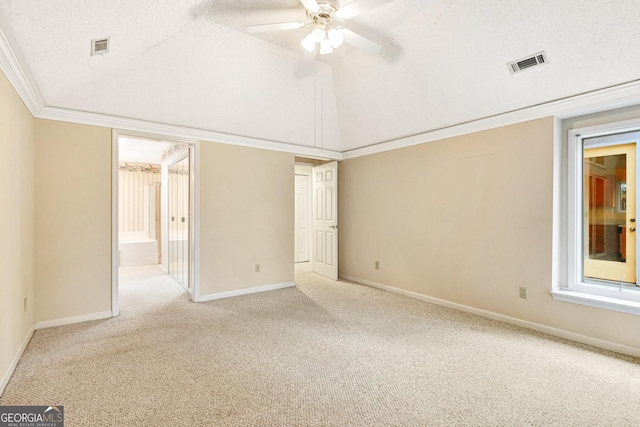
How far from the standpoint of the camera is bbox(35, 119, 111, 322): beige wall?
121 inches

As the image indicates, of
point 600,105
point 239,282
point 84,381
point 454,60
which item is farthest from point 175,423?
point 600,105

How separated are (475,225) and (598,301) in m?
1.25

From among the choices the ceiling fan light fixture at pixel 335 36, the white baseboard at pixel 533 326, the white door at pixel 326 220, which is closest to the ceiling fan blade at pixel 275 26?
the ceiling fan light fixture at pixel 335 36

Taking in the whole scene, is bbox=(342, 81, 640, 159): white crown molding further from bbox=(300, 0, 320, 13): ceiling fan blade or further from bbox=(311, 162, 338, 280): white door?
bbox=(300, 0, 320, 13): ceiling fan blade

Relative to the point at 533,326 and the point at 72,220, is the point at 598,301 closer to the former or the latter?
the point at 533,326

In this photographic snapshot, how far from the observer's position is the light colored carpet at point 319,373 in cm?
179

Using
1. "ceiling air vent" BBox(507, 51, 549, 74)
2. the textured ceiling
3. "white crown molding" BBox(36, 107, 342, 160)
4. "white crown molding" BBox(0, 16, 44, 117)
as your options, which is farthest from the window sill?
"white crown molding" BBox(0, 16, 44, 117)

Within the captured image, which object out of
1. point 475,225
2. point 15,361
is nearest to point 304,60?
point 475,225

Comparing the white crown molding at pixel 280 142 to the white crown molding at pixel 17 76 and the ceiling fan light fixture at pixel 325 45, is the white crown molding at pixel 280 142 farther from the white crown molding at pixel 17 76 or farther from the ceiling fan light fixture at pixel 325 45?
the ceiling fan light fixture at pixel 325 45

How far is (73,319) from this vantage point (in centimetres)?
321

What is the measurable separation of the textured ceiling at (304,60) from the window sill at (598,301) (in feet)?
6.00

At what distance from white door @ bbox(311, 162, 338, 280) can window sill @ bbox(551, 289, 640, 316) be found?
10.2 feet

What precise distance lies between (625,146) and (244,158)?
13.7ft

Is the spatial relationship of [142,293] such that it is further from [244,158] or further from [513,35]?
[513,35]
